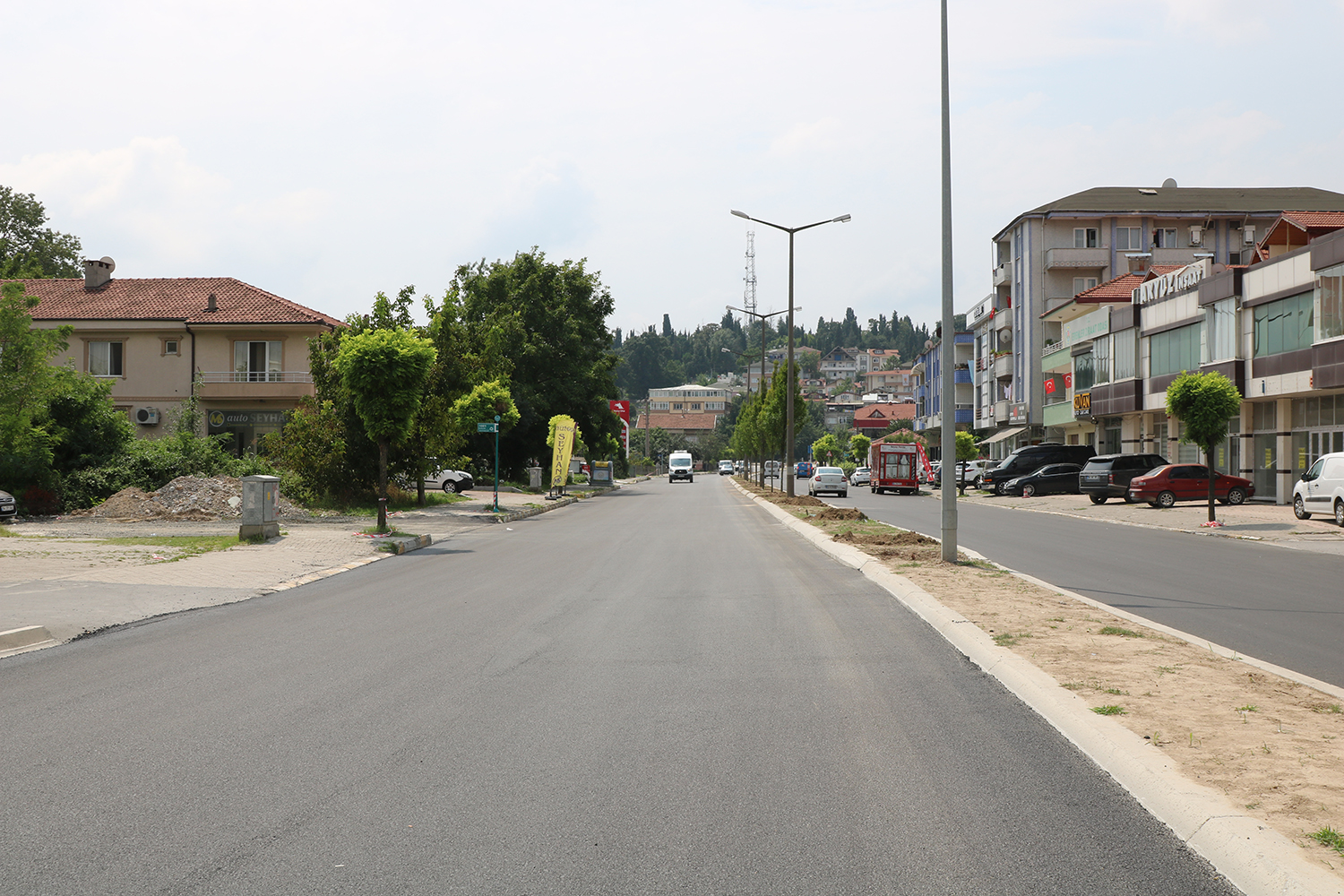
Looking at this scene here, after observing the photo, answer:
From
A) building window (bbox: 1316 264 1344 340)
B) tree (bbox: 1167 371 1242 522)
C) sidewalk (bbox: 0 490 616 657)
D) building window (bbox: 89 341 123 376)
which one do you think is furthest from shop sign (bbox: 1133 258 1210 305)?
building window (bbox: 89 341 123 376)

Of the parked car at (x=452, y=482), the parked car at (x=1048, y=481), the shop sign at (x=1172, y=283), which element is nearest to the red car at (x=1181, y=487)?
the shop sign at (x=1172, y=283)

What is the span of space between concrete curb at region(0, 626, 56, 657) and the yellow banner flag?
116ft

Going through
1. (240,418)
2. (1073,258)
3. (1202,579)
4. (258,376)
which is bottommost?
(1202,579)

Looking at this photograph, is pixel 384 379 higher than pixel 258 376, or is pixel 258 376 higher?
pixel 258 376

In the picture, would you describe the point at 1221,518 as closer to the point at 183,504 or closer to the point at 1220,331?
the point at 1220,331

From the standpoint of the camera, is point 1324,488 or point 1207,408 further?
point 1207,408

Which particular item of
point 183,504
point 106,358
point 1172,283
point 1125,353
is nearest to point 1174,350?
point 1172,283

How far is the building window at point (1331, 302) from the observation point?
1270 inches

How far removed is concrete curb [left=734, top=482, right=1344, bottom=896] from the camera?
377cm

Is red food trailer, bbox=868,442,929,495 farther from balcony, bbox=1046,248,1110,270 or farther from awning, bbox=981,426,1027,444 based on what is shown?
balcony, bbox=1046,248,1110,270

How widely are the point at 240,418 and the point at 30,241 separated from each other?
20743mm

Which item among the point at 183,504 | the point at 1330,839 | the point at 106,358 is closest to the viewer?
the point at 1330,839

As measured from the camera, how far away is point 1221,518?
1197 inches

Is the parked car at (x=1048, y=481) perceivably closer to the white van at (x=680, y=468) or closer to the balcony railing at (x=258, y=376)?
the balcony railing at (x=258, y=376)
